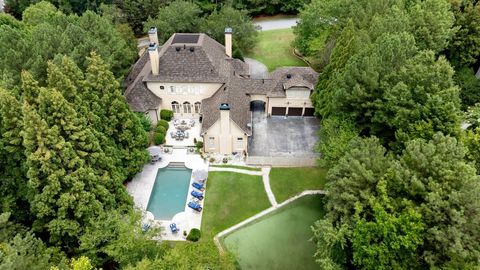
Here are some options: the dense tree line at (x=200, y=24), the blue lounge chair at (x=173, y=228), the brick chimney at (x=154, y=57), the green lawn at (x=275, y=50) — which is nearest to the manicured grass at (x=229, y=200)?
the blue lounge chair at (x=173, y=228)

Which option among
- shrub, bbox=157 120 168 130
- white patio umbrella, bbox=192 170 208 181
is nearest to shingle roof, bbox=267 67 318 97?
shrub, bbox=157 120 168 130

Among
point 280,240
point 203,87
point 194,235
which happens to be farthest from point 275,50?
point 194,235

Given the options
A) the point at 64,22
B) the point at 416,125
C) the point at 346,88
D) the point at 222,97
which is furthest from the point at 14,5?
the point at 416,125

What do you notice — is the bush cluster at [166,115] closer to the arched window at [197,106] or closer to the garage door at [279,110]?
the arched window at [197,106]

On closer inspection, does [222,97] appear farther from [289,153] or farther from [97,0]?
[97,0]

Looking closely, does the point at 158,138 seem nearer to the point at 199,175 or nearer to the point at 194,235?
the point at 199,175

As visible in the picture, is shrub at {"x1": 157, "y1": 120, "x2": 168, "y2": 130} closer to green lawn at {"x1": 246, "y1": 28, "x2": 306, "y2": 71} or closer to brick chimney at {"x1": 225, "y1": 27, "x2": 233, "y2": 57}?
brick chimney at {"x1": 225, "y1": 27, "x2": 233, "y2": 57}
